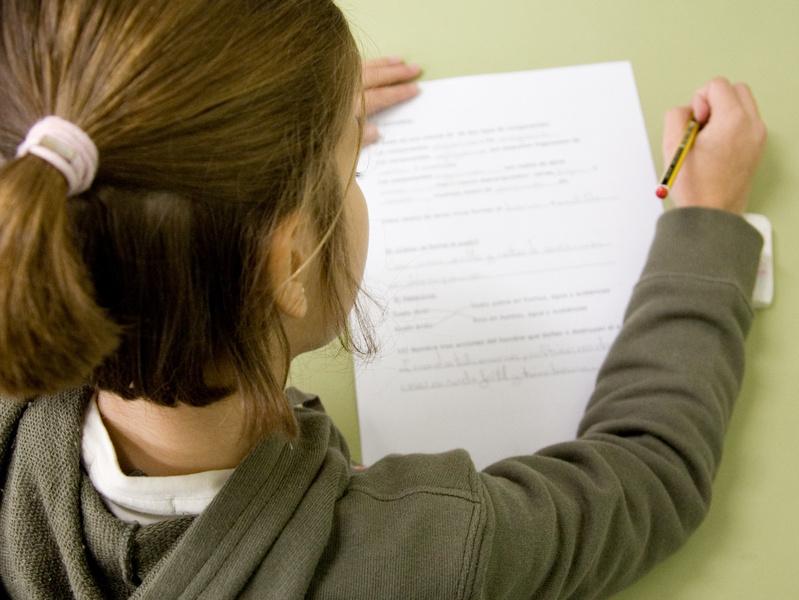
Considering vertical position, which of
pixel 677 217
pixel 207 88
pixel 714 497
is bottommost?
pixel 714 497

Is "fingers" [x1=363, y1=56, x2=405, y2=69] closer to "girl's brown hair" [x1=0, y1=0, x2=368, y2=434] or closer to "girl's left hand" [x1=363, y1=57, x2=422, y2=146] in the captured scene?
"girl's left hand" [x1=363, y1=57, x2=422, y2=146]

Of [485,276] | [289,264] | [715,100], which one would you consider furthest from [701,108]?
[289,264]

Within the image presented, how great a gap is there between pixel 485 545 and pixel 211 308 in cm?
24

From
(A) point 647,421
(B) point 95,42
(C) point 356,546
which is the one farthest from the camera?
(A) point 647,421

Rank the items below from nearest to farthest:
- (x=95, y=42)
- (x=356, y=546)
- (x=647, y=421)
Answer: (x=95, y=42) → (x=356, y=546) → (x=647, y=421)

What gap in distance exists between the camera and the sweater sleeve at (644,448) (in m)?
0.48

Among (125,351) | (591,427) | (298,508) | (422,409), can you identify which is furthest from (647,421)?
(125,351)

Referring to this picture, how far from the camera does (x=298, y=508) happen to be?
428 mm

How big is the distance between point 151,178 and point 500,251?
0.44 m

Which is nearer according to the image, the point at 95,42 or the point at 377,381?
the point at 95,42

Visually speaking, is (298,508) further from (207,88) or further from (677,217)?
(677,217)

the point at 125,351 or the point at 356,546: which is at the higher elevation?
the point at 125,351

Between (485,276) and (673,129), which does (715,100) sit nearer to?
(673,129)

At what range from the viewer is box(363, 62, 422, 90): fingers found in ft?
2.38
